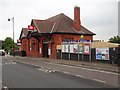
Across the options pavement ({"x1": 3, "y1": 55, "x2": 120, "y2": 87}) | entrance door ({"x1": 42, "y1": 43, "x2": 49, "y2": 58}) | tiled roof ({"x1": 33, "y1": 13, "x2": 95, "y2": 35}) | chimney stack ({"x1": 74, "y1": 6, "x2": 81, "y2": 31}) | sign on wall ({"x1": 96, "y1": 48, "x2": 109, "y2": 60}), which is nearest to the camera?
pavement ({"x1": 3, "y1": 55, "x2": 120, "y2": 87})

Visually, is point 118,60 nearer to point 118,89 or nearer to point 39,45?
point 118,89

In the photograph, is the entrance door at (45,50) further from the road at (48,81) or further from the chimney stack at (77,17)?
the road at (48,81)

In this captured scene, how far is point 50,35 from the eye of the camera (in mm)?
50344

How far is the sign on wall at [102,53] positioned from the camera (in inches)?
1094

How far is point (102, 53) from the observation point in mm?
28719

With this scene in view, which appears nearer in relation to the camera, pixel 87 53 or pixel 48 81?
pixel 48 81

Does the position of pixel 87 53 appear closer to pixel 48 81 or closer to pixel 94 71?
pixel 94 71

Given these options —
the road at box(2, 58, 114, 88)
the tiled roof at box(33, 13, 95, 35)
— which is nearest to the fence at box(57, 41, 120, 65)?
the tiled roof at box(33, 13, 95, 35)

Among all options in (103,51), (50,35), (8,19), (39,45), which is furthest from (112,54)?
(8,19)

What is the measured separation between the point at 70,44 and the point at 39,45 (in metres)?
17.8

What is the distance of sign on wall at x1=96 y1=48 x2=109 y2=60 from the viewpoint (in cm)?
2778

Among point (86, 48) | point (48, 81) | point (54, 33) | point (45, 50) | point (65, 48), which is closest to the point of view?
point (48, 81)

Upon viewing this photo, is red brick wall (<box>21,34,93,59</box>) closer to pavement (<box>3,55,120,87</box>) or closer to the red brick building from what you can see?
the red brick building

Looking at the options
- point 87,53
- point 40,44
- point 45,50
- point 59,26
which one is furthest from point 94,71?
point 40,44
